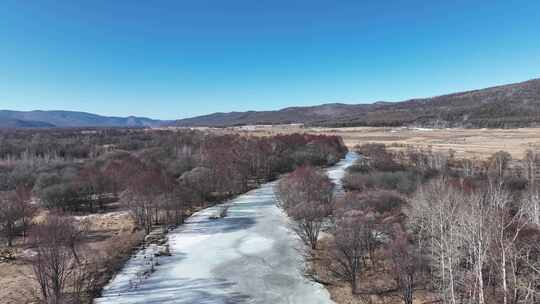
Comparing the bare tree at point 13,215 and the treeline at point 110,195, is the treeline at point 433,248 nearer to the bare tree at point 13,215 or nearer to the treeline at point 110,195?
the treeline at point 110,195

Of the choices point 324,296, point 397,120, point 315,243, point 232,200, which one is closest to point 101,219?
point 232,200

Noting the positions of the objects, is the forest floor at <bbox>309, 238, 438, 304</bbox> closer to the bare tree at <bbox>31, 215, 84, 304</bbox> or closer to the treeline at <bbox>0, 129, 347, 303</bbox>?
the treeline at <bbox>0, 129, 347, 303</bbox>

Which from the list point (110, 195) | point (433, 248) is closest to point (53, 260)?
→ point (433, 248)

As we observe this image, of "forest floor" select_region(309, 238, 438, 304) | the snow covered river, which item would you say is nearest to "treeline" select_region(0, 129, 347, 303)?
the snow covered river

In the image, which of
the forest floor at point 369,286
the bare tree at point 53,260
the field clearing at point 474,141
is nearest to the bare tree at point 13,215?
the bare tree at point 53,260

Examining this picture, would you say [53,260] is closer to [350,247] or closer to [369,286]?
[350,247]

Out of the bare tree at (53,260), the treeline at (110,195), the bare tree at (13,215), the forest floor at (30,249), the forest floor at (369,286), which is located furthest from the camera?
the bare tree at (13,215)

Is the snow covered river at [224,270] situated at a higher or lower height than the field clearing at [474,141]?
lower

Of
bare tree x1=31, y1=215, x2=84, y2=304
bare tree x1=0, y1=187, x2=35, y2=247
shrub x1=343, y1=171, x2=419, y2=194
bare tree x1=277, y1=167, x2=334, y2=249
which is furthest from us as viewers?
shrub x1=343, y1=171, x2=419, y2=194
